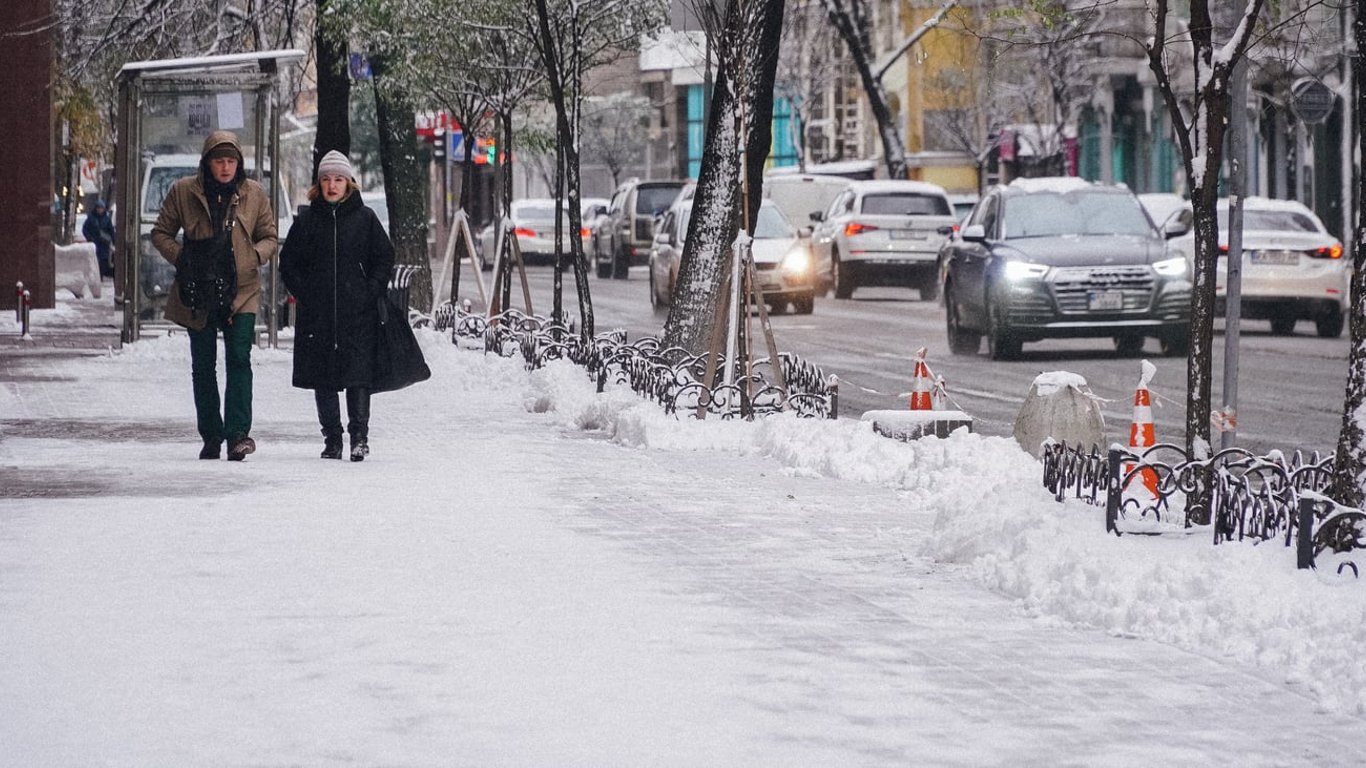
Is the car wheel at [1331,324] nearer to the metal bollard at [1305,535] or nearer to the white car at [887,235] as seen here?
the white car at [887,235]

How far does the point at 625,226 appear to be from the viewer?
5041cm

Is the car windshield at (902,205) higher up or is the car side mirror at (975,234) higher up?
the car windshield at (902,205)

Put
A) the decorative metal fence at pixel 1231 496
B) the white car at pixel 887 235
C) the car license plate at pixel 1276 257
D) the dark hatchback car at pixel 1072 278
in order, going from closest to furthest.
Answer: the decorative metal fence at pixel 1231 496
the dark hatchback car at pixel 1072 278
the car license plate at pixel 1276 257
the white car at pixel 887 235

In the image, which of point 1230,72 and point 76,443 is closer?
point 1230,72

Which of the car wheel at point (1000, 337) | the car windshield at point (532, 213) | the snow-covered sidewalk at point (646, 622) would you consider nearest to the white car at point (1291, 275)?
the car wheel at point (1000, 337)

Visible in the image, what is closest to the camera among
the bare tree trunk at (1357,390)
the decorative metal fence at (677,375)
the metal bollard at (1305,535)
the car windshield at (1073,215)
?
the metal bollard at (1305,535)

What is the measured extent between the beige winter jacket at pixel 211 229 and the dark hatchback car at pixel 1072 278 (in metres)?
11.6

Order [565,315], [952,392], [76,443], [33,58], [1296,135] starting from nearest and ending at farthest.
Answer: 1. [76,443]
2. [952,392]
3. [565,315]
4. [33,58]
5. [1296,135]

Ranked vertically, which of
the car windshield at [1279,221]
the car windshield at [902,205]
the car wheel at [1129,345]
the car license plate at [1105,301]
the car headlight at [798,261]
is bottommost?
the car wheel at [1129,345]

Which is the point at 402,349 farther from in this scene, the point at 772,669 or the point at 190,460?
the point at 772,669

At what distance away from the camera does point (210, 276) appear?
13008 millimetres

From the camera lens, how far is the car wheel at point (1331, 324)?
29.3 metres

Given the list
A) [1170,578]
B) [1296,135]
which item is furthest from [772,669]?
[1296,135]

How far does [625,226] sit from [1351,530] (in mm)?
42179
